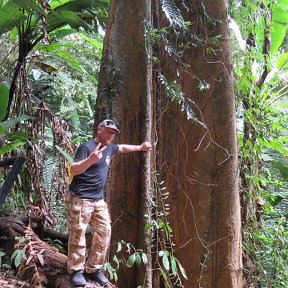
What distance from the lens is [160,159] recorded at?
3889mm

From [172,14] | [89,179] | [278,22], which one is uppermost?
[278,22]

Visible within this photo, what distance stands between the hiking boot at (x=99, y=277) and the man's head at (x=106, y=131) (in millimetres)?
1011

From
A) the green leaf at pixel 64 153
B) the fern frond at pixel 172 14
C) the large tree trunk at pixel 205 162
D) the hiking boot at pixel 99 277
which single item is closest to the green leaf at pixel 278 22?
the large tree trunk at pixel 205 162

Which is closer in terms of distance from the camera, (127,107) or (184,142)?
(127,107)

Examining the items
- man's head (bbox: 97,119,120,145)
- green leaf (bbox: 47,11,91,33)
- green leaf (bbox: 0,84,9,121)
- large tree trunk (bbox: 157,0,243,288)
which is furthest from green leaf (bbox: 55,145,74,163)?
green leaf (bbox: 47,11,91,33)

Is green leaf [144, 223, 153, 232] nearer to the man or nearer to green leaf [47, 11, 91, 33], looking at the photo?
the man

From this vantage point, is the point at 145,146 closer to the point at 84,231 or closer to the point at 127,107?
the point at 127,107

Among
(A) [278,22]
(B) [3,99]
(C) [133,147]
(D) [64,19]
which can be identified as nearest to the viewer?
(C) [133,147]

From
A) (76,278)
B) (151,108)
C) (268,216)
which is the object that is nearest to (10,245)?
(76,278)

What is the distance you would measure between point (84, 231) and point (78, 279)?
14.0 inches

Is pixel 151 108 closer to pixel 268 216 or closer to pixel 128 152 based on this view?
pixel 128 152

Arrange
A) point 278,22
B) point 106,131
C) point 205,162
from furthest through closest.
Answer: point 278,22 < point 205,162 < point 106,131

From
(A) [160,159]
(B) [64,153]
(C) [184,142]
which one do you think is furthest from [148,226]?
(B) [64,153]

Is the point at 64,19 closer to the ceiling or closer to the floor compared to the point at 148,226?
closer to the ceiling
